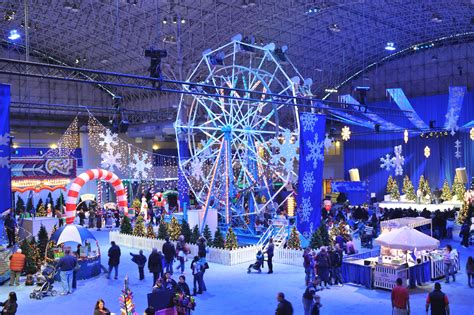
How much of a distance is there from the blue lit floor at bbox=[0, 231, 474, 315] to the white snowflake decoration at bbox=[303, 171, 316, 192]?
2.26 metres

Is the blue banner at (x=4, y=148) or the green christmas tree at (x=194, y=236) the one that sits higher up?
the blue banner at (x=4, y=148)

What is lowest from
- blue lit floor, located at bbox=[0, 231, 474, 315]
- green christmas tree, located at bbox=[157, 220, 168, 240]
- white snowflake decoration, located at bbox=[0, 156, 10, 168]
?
blue lit floor, located at bbox=[0, 231, 474, 315]

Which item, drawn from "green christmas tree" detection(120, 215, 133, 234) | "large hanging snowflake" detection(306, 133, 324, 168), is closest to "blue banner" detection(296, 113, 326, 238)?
"large hanging snowflake" detection(306, 133, 324, 168)

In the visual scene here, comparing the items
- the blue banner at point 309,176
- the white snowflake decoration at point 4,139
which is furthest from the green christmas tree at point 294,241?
the white snowflake decoration at point 4,139

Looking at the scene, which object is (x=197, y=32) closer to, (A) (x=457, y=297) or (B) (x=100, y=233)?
(B) (x=100, y=233)

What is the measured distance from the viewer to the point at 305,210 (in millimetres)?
14328

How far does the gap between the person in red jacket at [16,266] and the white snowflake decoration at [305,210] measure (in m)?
7.23

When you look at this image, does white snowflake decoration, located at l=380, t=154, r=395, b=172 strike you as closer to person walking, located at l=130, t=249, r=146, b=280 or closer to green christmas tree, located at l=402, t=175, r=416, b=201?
green christmas tree, located at l=402, t=175, r=416, b=201

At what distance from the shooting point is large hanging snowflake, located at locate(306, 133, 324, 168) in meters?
14.5

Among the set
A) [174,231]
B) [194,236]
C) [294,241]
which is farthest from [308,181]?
[174,231]

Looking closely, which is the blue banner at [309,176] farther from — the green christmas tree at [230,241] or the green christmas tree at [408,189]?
the green christmas tree at [408,189]

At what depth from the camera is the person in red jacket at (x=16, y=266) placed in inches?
520

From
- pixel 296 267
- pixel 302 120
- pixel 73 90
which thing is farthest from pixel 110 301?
pixel 73 90

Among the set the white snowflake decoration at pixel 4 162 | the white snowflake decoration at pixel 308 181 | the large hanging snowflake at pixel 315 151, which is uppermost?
the large hanging snowflake at pixel 315 151
